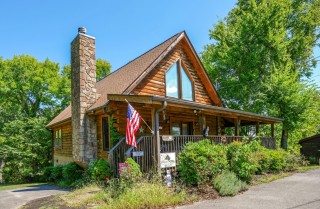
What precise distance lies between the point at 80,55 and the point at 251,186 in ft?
31.8

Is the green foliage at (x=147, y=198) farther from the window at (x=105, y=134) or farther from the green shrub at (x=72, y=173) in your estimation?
the green shrub at (x=72, y=173)

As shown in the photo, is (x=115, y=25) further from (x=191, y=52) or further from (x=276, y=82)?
(x=276, y=82)

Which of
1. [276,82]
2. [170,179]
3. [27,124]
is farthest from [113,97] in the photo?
[27,124]

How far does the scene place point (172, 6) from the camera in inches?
607

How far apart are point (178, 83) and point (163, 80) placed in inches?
42.0

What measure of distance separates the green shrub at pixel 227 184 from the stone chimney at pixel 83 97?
6.45 meters

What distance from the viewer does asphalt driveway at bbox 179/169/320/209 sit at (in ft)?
24.6

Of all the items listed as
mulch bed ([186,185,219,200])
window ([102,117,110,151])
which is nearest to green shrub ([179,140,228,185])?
mulch bed ([186,185,219,200])

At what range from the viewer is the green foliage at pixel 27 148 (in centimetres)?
2181

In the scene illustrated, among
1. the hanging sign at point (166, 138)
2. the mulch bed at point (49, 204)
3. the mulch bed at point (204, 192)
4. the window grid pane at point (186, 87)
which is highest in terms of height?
the window grid pane at point (186, 87)

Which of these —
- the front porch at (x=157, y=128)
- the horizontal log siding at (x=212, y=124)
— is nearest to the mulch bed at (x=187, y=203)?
the front porch at (x=157, y=128)

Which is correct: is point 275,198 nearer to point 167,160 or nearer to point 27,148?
point 167,160

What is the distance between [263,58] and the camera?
2195 cm

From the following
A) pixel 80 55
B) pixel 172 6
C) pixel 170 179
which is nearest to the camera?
pixel 170 179
